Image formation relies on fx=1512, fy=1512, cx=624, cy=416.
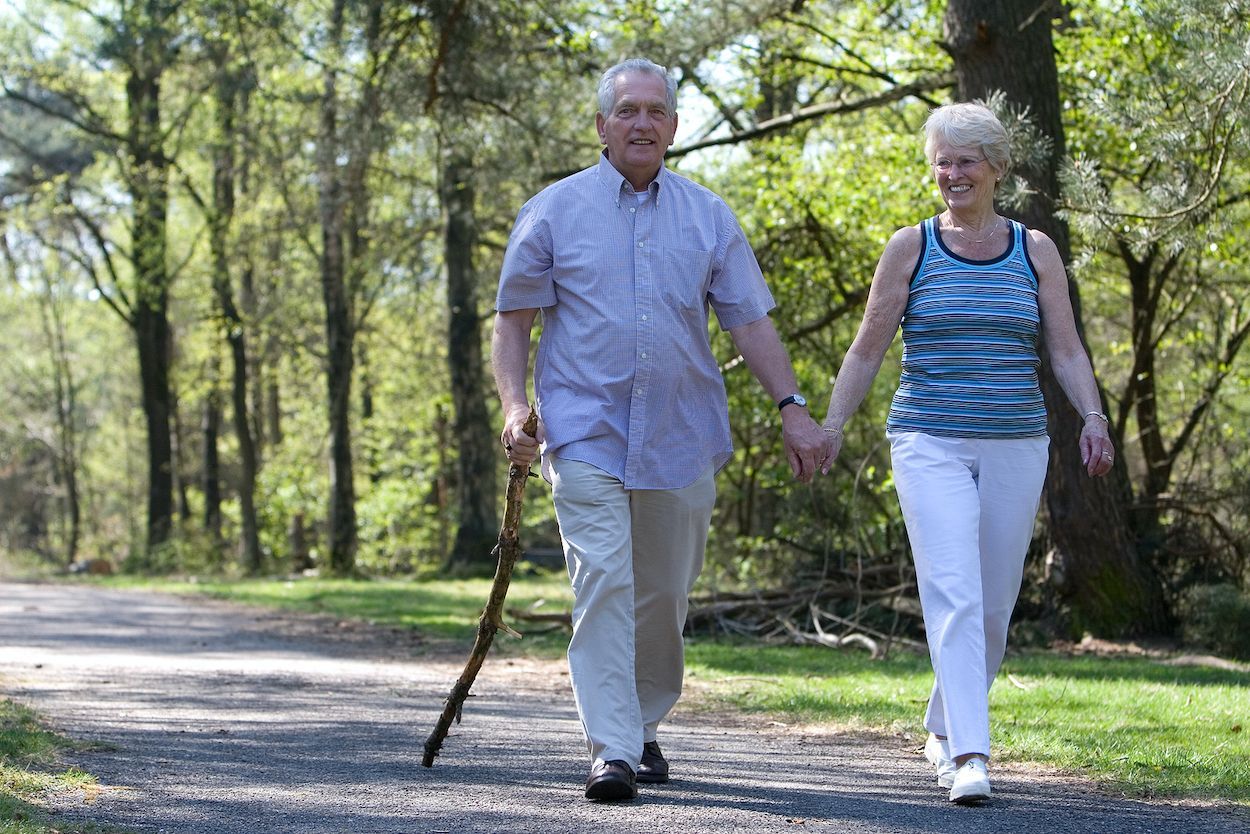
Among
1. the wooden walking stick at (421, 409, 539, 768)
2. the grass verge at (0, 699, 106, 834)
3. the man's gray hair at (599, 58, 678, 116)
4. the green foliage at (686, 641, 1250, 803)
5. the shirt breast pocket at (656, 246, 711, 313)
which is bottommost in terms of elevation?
the green foliage at (686, 641, 1250, 803)

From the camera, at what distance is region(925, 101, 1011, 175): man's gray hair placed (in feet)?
16.3

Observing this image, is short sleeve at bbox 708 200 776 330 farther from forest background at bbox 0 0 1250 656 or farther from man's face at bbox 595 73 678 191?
forest background at bbox 0 0 1250 656

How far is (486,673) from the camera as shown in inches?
380

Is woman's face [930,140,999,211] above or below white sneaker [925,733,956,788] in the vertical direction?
above

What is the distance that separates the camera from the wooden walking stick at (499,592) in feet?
16.2

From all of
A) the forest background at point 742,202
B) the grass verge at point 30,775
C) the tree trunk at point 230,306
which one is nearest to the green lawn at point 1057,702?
the forest background at point 742,202

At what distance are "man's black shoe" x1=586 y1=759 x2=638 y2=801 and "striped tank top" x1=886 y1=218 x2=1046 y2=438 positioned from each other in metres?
1.44

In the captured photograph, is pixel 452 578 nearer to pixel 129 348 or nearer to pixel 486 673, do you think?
pixel 486 673

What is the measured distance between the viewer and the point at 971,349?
4957 mm

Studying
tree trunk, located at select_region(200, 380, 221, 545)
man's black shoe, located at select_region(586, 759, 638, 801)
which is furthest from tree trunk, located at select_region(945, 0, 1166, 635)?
tree trunk, located at select_region(200, 380, 221, 545)

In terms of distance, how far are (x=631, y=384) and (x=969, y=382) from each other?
111 centimetres

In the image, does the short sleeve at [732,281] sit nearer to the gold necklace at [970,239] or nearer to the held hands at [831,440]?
the held hands at [831,440]

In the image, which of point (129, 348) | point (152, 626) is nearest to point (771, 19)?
point (152, 626)

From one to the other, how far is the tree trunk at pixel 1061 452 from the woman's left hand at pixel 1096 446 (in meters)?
5.58
